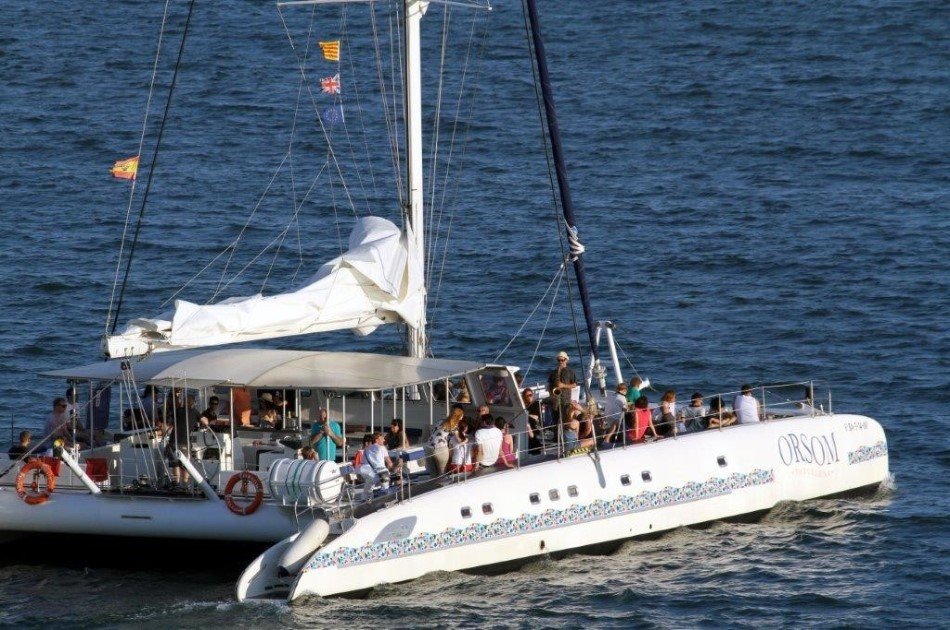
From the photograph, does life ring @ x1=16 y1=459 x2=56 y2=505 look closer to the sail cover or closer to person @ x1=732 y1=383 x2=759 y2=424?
the sail cover

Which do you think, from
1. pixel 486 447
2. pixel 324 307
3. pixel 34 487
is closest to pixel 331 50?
pixel 324 307

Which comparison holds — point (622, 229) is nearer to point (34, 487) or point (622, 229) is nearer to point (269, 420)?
point (269, 420)

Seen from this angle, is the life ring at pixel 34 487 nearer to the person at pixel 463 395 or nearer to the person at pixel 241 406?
the person at pixel 241 406

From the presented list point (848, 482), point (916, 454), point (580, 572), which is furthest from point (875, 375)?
point (580, 572)

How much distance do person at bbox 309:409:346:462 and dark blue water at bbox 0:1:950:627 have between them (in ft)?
8.83

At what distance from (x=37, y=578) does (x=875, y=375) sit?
69.4ft

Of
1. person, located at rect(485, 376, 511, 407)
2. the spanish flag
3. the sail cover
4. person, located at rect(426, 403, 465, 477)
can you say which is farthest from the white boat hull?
the spanish flag

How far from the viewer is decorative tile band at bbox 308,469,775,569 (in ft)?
103

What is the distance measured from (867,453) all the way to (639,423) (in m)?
5.28

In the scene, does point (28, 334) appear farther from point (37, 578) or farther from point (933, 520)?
point (933, 520)

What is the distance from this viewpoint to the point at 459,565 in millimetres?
32656

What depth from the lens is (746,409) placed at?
121ft

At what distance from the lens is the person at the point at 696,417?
120 feet

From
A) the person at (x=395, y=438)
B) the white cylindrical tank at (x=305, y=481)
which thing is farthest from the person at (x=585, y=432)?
the white cylindrical tank at (x=305, y=481)
